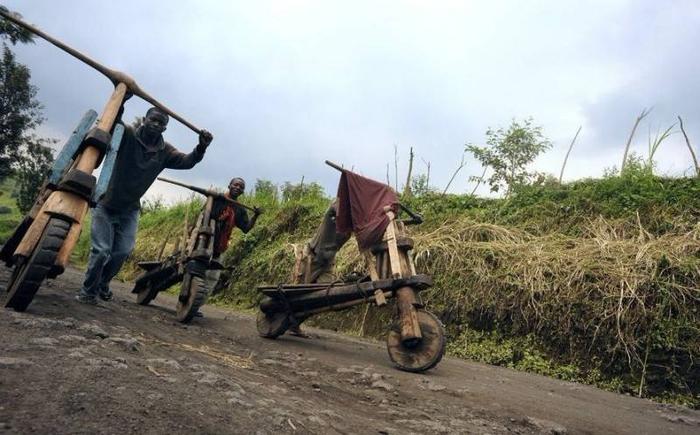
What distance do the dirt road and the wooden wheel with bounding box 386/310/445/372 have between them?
0.41 feet

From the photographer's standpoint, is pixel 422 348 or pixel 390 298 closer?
pixel 422 348

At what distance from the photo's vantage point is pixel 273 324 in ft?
17.2

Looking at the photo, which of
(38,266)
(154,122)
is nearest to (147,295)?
(154,122)

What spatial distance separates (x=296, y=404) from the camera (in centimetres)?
247

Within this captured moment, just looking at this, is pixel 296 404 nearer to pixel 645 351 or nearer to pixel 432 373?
pixel 432 373

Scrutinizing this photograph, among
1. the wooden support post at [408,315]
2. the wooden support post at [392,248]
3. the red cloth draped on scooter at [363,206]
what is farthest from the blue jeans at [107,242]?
the wooden support post at [408,315]

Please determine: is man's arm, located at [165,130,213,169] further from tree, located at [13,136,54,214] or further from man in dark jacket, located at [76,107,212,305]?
tree, located at [13,136,54,214]

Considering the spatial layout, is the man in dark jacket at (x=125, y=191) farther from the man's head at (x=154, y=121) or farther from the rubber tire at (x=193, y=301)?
the rubber tire at (x=193, y=301)

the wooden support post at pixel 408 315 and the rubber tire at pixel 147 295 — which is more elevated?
the wooden support post at pixel 408 315

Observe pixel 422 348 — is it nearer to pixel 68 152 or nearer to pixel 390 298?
pixel 390 298

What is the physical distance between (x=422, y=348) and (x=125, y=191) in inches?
140

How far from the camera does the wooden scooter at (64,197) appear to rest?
3.29 meters

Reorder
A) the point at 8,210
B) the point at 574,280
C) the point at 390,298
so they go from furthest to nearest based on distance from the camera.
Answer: the point at 8,210, the point at 574,280, the point at 390,298

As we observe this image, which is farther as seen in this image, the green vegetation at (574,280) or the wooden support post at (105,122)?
the green vegetation at (574,280)
